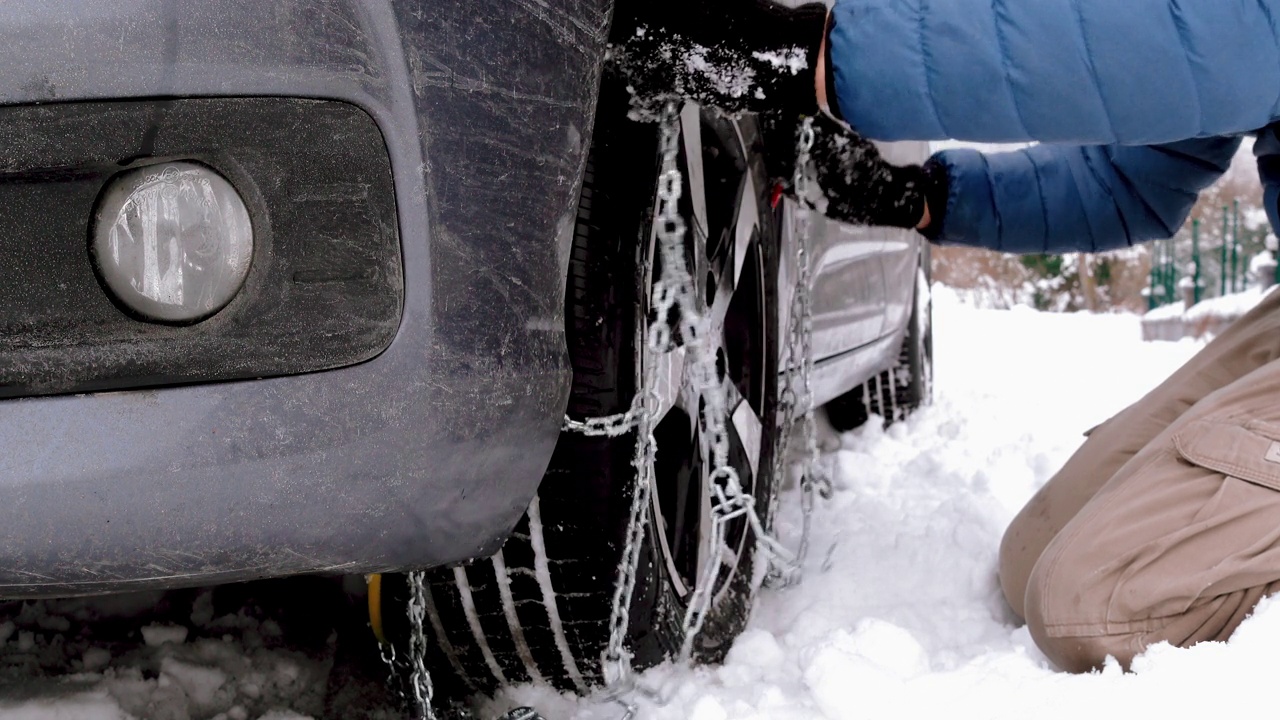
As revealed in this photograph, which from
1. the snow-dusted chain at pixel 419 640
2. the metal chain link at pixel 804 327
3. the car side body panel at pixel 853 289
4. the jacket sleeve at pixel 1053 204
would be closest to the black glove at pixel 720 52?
the metal chain link at pixel 804 327

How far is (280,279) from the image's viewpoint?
3.22 ft

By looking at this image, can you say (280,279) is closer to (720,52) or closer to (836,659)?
(720,52)

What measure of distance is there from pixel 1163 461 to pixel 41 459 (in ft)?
4.81

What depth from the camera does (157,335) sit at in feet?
3.15

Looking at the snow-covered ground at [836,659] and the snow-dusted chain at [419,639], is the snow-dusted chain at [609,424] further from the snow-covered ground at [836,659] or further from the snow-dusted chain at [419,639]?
the snow-covered ground at [836,659]

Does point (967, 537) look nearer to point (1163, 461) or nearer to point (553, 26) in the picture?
point (1163, 461)

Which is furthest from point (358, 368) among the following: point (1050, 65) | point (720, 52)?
point (1050, 65)

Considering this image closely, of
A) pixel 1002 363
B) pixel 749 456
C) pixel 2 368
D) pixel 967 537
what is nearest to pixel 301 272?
pixel 2 368

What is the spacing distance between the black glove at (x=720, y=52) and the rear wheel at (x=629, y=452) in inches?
1.9

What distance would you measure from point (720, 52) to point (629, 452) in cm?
49

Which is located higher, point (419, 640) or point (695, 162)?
point (695, 162)

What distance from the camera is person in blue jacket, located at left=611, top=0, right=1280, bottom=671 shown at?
4.38ft

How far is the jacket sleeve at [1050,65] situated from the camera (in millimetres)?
1341

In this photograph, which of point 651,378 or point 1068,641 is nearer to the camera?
point 651,378
